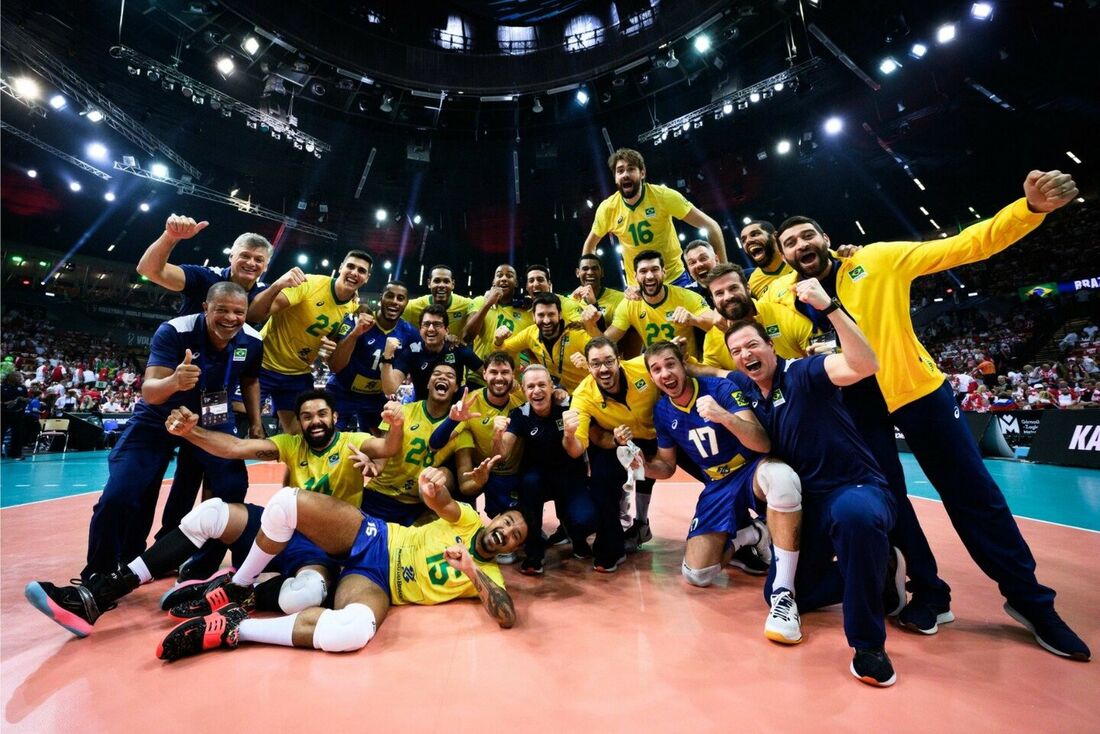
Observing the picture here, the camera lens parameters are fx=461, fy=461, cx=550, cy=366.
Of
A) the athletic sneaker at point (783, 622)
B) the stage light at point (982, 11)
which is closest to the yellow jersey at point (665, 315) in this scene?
the athletic sneaker at point (783, 622)

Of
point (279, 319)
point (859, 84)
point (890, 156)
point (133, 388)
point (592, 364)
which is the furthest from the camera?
point (133, 388)

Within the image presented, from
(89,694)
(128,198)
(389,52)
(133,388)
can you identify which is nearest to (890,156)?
(389,52)

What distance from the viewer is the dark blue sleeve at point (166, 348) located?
129 inches

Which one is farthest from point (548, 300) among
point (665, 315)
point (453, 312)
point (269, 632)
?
point (269, 632)

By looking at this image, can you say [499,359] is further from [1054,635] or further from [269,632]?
[1054,635]

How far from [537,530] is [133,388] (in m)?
23.2

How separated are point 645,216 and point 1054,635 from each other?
4.47 metres

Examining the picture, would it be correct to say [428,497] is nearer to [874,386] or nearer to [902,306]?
[874,386]

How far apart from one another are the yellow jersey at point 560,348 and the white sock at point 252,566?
3.21 metres

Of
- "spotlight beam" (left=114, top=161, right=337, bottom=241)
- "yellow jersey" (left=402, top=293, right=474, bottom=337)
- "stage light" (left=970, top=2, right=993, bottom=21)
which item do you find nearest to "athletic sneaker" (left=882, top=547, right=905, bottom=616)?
"yellow jersey" (left=402, top=293, right=474, bottom=337)

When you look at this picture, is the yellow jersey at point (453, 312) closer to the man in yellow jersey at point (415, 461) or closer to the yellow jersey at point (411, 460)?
the man in yellow jersey at point (415, 461)

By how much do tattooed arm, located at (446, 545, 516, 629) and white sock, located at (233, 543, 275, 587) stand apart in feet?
3.99

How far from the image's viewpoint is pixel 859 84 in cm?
1587

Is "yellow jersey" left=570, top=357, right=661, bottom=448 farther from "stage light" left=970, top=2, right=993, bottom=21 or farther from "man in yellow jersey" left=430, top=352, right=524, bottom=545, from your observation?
"stage light" left=970, top=2, right=993, bottom=21
